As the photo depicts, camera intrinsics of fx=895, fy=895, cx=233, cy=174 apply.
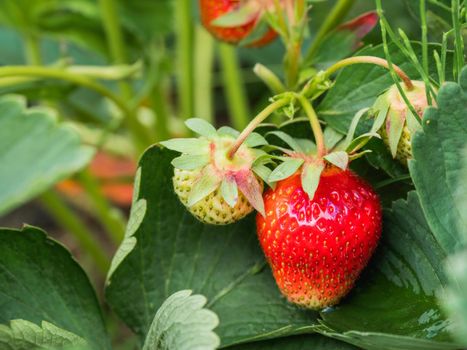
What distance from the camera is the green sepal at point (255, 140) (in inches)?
25.8

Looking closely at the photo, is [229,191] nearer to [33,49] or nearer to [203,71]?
[33,49]

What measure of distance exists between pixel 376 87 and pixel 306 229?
142mm

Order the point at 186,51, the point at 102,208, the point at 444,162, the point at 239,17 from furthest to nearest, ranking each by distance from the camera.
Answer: the point at 102,208 < the point at 186,51 < the point at 239,17 < the point at 444,162

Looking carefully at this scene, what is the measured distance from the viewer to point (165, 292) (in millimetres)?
746

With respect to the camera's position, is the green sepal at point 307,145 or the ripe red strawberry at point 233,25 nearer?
the green sepal at point 307,145

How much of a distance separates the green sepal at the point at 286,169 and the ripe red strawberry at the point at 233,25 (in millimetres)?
219

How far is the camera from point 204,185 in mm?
637

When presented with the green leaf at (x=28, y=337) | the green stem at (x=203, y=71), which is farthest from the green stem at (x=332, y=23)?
the green stem at (x=203, y=71)

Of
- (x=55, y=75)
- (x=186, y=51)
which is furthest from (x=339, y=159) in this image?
(x=186, y=51)

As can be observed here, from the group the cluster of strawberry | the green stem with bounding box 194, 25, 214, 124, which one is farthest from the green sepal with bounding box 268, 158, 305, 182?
the green stem with bounding box 194, 25, 214, 124

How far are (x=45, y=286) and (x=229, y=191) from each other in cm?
20

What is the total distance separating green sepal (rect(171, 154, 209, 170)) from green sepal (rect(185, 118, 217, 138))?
2 centimetres

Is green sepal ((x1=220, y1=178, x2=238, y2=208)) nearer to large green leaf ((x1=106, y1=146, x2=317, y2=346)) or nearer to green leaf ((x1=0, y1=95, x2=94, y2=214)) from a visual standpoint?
large green leaf ((x1=106, y1=146, x2=317, y2=346))

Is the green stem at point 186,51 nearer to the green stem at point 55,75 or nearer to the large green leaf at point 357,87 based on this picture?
the green stem at point 55,75
